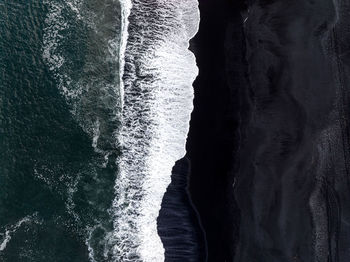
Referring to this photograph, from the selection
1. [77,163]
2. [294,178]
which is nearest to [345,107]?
[294,178]

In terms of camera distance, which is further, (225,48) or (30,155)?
(225,48)

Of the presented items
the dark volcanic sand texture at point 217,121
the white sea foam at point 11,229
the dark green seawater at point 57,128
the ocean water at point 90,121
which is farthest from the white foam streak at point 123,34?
the white sea foam at point 11,229

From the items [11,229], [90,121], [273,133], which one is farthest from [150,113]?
[11,229]

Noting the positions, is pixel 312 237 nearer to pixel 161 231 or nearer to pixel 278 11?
pixel 161 231

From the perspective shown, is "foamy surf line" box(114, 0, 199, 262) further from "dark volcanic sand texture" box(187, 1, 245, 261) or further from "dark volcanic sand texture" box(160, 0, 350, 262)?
"dark volcanic sand texture" box(160, 0, 350, 262)

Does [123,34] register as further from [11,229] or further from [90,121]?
[11,229]

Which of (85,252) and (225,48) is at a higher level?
(225,48)
